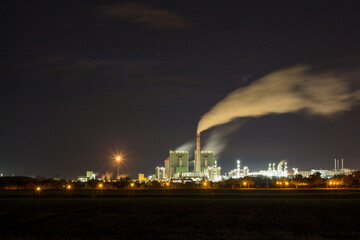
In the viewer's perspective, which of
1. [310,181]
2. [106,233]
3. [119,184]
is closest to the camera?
[106,233]

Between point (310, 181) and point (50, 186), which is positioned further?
point (310, 181)

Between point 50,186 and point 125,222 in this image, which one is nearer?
point 125,222

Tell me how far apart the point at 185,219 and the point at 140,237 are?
9.77 m

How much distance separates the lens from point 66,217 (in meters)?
33.9

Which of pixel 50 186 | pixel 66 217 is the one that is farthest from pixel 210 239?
pixel 50 186

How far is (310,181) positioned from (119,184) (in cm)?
8222

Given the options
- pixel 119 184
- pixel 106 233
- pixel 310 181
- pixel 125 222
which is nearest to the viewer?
pixel 106 233

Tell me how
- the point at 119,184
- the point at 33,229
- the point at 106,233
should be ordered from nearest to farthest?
the point at 106,233 < the point at 33,229 < the point at 119,184

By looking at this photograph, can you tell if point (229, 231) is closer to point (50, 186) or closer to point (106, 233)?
point (106, 233)

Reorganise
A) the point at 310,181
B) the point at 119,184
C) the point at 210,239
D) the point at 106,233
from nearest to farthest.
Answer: the point at 210,239 < the point at 106,233 < the point at 119,184 < the point at 310,181

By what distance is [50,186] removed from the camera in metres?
152

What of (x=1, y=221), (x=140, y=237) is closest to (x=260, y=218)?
(x=140, y=237)

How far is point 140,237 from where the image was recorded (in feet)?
75.5

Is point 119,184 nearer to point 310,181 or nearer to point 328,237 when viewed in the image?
point 310,181
